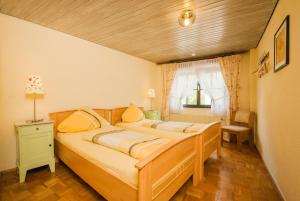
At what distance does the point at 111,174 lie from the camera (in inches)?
59.3

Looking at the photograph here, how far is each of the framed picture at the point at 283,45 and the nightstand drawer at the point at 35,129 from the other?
3220mm

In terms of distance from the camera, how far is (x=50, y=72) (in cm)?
272

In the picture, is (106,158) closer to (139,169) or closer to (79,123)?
(139,169)

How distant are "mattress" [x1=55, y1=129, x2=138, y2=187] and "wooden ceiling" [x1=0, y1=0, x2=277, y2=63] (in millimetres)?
1890

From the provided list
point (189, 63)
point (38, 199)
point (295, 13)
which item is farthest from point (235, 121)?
point (38, 199)

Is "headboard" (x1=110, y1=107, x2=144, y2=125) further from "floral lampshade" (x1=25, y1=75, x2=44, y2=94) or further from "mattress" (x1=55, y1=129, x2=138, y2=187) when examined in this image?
"floral lampshade" (x1=25, y1=75, x2=44, y2=94)

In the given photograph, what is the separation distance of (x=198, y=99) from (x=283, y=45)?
318 cm

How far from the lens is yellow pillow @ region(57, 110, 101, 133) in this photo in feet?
8.68

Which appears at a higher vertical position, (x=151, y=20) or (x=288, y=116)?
(x=151, y=20)

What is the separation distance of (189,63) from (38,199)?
15.1 feet

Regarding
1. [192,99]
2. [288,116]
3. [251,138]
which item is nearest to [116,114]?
[192,99]

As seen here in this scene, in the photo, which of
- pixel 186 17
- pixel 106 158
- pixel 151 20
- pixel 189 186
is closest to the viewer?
pixel 106 158

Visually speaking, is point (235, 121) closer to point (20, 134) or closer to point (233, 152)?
point (233, 152)

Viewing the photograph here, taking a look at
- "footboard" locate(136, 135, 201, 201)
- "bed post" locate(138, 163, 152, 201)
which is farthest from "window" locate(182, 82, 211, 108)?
"bed post" locate(138, 163, 152, 201)
